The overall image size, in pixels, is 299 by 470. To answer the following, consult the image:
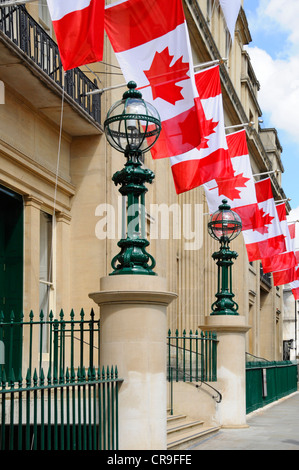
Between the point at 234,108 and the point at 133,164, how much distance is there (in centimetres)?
2576

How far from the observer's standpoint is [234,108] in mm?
34500

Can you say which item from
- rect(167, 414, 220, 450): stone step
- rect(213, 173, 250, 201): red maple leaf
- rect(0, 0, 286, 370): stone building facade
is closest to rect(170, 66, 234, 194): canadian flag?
rect(0, 0, 286, 370): stone building facade

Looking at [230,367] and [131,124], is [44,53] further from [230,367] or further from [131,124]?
[230,367]

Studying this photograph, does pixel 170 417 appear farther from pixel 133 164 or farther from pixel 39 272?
pixel 133 164

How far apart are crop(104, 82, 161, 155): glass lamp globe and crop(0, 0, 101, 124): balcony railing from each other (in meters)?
4.01

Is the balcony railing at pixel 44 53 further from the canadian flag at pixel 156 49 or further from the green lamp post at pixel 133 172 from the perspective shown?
the green lamp post at pixel 133 172

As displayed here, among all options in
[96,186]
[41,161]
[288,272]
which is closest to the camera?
[41,161]

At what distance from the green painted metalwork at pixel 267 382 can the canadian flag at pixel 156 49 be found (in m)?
9.18

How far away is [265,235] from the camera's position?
76.4 feet

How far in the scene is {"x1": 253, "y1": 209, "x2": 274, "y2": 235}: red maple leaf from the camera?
22.7 m

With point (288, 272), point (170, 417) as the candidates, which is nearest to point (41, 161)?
point (170, 417)

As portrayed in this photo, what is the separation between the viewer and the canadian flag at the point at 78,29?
10898mm
